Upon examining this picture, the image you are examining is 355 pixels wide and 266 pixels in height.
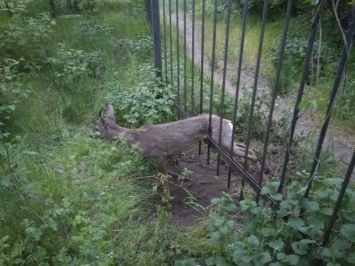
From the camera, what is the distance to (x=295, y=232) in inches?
88.7

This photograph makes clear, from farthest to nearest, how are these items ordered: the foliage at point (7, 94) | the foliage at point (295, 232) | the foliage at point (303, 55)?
the foliage at point (303, 55) < the foliage at point (7, 94) < the foliage at point (295, 232)

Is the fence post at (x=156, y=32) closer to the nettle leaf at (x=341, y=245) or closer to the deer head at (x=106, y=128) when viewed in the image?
the deer head at (x=106, y=128)

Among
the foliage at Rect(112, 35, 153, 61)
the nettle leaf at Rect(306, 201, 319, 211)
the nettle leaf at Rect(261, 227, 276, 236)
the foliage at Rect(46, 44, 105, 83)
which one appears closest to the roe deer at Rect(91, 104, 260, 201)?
the nettle leaf at Rect(261, 227, 276, 236)

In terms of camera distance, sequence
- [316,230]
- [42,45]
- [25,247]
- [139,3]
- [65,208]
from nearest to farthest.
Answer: [316,230] → [25,247] → [65,208] → [42,45] → [139,3]

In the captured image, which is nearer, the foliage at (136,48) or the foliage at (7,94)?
the foliage at (7,94)

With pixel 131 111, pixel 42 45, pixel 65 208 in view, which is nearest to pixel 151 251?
pixel 65 208

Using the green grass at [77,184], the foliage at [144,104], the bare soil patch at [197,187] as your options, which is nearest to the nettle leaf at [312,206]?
the green grass at [77,184]

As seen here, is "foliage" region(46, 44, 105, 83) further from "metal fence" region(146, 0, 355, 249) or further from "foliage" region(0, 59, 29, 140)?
"metal fence" region(146, 0, 355, 249)

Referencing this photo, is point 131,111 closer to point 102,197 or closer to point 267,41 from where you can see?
point 102,197

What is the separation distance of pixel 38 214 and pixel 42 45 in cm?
428

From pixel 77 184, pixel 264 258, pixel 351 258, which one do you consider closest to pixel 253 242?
Answer: pixel 264 258

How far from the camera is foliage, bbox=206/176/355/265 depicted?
2082 millimetres

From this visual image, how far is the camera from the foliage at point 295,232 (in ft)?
6.83

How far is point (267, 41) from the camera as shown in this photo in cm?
800
